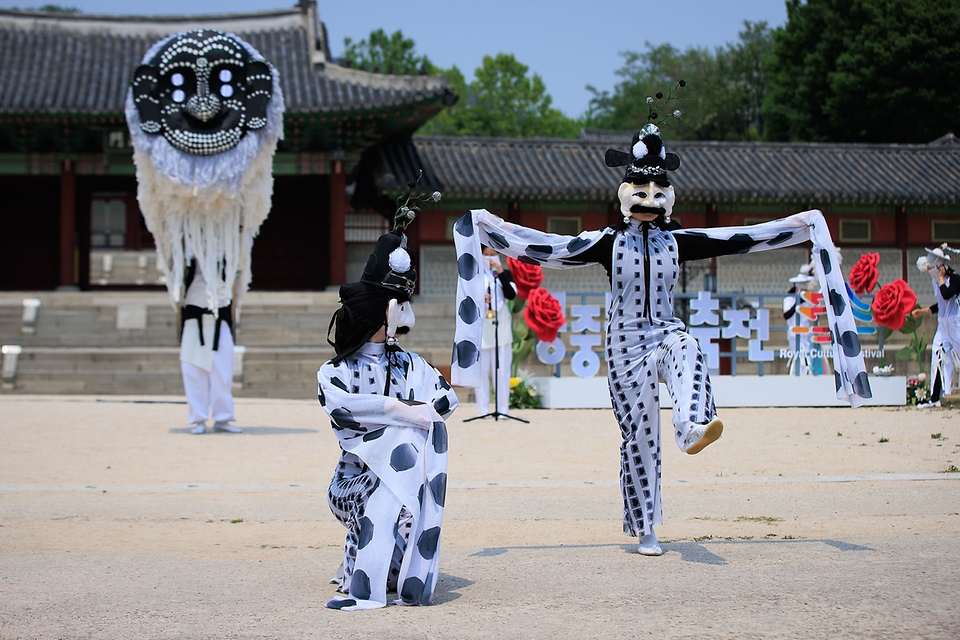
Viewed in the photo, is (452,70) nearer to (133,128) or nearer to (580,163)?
(580,163)

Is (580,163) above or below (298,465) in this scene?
above

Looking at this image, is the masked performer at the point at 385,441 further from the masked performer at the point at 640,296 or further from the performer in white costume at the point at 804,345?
the performer in white costume at the point at 804,345

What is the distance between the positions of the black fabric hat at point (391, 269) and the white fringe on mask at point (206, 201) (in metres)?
6.40

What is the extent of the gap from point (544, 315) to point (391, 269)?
350 inches

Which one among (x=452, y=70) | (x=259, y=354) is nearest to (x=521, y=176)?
(x=259, y=354)

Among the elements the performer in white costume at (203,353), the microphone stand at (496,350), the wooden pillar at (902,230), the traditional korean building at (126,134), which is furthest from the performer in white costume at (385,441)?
the wooden pillar at (902,230)

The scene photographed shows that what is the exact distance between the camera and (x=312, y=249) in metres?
25.1

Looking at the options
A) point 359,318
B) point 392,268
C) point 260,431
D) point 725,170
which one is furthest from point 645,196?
point 725,170

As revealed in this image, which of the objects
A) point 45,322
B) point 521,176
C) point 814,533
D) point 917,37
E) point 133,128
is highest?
point 917,37

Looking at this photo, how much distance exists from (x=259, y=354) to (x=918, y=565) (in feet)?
44.8

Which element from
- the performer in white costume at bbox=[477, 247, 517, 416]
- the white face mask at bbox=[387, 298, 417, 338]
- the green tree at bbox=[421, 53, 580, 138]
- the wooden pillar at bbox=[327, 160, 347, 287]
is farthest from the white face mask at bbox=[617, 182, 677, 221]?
the green tree at bbox=[421, 53, 580, 138]

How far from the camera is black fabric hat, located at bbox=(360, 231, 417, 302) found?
4.56 m

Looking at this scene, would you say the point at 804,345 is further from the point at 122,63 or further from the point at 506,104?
the point at 506,104

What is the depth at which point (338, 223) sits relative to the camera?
889 inches
